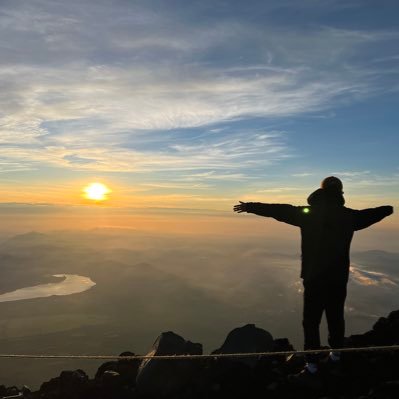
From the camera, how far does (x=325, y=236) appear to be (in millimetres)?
7918

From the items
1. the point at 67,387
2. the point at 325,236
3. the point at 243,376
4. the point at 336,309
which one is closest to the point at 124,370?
the point at 67,387

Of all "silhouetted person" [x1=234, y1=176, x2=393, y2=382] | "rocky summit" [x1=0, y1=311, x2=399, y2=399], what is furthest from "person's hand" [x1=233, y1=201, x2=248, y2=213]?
"rocky summit" [x1=0, y1=311, x2=399, y2=399]

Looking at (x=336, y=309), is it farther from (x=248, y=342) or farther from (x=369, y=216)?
(x=248, y=342)

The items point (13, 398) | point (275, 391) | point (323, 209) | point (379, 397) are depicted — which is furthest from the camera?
point (13, 398)

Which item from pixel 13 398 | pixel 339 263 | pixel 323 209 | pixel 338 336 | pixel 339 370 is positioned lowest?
pixel 13 398

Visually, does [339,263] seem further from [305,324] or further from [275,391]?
[275,391]

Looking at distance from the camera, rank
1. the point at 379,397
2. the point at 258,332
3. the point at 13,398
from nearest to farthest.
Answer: the point at 379,397
the point at 13,398
the point at 258,332

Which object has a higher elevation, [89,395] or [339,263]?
[339,263]

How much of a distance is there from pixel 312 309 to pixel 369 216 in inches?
84.5

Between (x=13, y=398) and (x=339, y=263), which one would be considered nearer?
(x=339, y=263)

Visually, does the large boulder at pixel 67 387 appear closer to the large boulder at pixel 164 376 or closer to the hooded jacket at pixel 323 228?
the large boulder at pixel 164 376

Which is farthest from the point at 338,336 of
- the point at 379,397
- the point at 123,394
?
the point at 123,394

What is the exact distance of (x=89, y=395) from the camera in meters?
10.2

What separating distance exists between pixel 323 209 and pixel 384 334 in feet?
18.6
